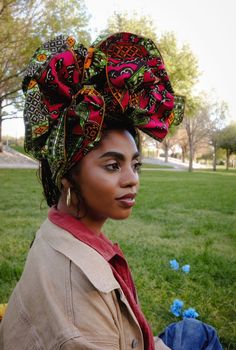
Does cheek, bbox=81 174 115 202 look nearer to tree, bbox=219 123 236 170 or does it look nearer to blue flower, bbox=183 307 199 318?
blue flower, bbox=183 307 199 318

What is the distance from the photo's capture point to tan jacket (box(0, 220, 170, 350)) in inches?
47.5

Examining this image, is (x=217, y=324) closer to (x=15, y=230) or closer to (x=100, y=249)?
(x=100, y=249)

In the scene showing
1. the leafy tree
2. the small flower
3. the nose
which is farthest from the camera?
the leafy tree

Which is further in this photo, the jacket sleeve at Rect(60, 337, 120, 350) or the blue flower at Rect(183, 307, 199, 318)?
the blue flower at Rect(183, 307, 199, 318)

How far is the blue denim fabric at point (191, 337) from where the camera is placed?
2.13 meters

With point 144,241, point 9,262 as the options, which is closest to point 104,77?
point 9,262

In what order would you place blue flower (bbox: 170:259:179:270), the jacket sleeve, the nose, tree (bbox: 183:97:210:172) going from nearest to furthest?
the jacket sleeve, the nose, blue flower (bbox: 170:259:179:270), tree (bbox: 183:97:210:172)

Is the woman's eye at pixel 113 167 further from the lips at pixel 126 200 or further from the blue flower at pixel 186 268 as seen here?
the blue flower at pixel 186 268

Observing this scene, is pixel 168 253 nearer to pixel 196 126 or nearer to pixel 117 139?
pixel 117 139

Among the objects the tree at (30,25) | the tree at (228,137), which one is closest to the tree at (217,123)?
the tree at (228,137)

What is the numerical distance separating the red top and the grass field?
14.4 inches

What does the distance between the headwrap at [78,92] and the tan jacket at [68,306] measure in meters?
0.36

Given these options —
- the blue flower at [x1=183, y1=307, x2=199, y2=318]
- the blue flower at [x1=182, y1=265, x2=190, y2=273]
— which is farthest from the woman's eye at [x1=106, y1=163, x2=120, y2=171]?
the blue flower at [x1=182, y1=265, x2=190, y2=273]

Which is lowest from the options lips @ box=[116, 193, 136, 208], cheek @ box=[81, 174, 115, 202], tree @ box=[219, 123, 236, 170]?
lips @ box=[116, 193, 136, 208]
